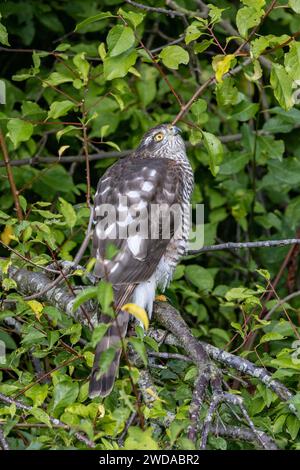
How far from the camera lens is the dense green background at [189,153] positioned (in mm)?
3605

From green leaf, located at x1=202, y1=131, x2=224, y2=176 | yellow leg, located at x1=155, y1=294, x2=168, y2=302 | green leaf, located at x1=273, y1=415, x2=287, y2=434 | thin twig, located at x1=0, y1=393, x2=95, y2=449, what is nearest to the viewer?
thin twig, located at x1=0, y1=393, x2=95, y2=449

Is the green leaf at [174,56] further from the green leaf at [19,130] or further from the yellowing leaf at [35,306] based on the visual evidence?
the yellowing leaf at [35,306]

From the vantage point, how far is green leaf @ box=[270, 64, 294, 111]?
12.2ft

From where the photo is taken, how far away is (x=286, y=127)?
5309mm

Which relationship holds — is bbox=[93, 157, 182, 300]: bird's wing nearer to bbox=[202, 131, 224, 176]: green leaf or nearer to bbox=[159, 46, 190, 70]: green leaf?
bbox=[202, 131, 224, 176]: green leaf

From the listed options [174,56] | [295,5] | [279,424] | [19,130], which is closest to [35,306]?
[19,130]

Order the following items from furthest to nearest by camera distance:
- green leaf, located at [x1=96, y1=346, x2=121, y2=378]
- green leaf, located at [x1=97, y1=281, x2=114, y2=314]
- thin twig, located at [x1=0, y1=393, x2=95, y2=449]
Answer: thin twig, located at [x1=0, y1=393, x2=95, y2=449], green leaf, located at [x1=96, y1=346, x2=121, y2=378], green leaf, located at [x1=97, y1=281, x2=114, y2=314]

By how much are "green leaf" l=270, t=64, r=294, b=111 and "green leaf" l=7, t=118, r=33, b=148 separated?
117 centimetres

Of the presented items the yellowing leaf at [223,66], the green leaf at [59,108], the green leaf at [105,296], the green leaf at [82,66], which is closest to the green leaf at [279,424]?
the green leaf at [105,296]

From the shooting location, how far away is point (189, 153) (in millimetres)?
5773

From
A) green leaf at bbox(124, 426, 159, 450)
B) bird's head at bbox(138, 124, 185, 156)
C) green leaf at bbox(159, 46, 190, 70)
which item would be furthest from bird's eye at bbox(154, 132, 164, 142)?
green leaf at bbox(124, 426, 159, 450)

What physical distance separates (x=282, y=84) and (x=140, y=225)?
38.6 inches
